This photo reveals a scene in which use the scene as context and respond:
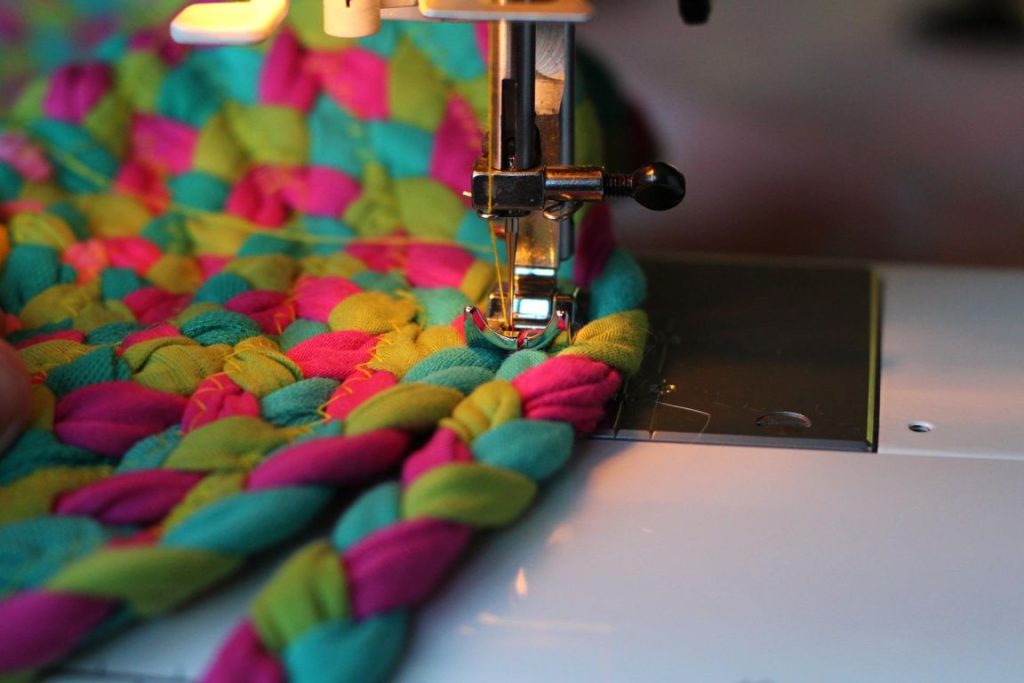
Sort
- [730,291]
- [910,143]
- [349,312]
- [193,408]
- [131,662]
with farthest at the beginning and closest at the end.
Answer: [910,143] < [730,291] < [349,312] < [193,408] < [131,662]

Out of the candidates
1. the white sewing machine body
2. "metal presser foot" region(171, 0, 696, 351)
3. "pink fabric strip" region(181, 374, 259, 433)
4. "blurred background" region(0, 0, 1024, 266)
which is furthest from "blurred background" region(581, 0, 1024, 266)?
"pink fabric strip" region(181, 374, 259, 433)

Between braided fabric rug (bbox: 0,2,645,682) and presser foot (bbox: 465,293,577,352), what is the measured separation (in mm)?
13

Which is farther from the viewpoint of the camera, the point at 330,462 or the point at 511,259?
the point at 511,259

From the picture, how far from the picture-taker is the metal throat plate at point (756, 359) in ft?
2.17

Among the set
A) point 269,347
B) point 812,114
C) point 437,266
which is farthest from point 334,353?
point 812,114

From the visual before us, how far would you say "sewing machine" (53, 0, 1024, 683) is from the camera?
1.68ft

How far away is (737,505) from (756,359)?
0.55 feet

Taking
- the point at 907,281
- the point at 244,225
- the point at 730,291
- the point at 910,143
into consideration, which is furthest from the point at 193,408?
the point at 910,143

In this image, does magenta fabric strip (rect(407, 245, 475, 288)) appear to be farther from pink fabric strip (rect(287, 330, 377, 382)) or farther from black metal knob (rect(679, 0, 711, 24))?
black metal knob (rect(679, 0, 711, 24))

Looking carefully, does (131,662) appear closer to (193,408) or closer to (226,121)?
(193,408)

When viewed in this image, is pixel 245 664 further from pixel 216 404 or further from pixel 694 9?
pixel 694 9

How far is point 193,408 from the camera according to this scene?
2.04 ft

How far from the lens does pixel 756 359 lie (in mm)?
743

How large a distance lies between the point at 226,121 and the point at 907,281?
1.79 ft
